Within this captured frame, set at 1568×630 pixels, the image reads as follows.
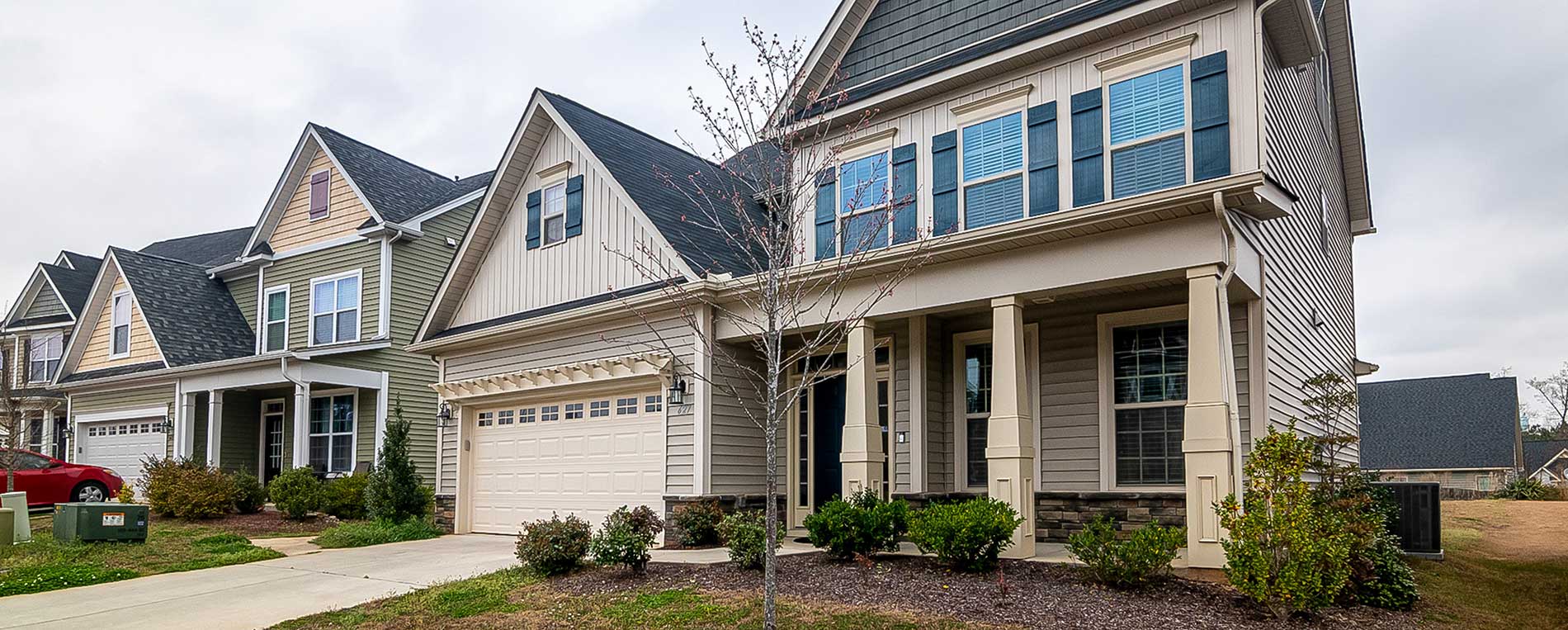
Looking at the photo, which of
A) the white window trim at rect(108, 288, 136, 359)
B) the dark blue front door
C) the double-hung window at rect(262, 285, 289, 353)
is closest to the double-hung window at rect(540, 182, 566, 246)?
the dark blue front door

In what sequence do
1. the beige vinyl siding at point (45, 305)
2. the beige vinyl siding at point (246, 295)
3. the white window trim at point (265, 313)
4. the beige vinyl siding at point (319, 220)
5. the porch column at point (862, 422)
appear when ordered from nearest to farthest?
the porch column at point (862, 422) < the beige vinyl siding at point (319, 220) < the white window trim at point (265, 313) < the beige vinyl siding at point (246, 295) < the beige vinyl siding at point (45, 305)

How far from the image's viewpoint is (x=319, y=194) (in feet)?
73.9

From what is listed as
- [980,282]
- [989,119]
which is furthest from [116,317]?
[980,282]

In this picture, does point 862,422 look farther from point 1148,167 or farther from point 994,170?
point 1148,167

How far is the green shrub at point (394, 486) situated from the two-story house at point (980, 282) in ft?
1.99

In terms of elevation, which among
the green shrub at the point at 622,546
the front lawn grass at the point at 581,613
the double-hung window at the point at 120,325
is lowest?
the front lawn grass at the point at 581,613

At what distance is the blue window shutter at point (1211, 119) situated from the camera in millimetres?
10148

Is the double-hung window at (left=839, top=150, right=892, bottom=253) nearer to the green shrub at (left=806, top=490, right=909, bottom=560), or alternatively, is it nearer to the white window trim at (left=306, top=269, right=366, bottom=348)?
the green shrub at (left=806, top=490, right=909, bottom=560)

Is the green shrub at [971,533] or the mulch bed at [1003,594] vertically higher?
the green shrub at [971,533]

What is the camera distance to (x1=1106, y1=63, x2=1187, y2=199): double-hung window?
10484mm

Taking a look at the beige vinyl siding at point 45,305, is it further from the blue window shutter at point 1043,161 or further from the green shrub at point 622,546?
the blue window shutter at point 1043,161

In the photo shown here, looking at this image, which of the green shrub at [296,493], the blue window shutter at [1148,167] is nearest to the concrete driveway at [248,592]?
the green shrub at [296,493]

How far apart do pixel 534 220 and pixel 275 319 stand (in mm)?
10169

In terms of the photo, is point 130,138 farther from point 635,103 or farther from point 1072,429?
point 1072,429
